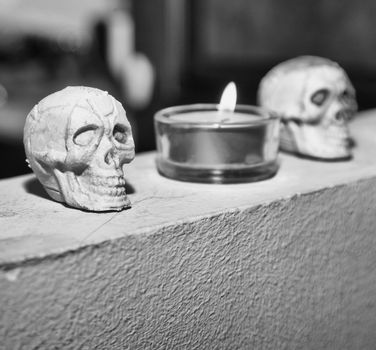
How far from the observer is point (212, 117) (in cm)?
89

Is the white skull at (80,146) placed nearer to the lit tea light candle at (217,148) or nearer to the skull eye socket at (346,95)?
the lit tea light candle at (217,148)

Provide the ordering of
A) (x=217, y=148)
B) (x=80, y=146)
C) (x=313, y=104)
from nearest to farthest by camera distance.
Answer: (x=80, y=146), (x=217, y=148), (x=313, y=104)

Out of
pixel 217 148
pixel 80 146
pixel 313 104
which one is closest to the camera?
pixel 80 146

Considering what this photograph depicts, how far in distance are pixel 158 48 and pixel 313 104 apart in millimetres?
2320

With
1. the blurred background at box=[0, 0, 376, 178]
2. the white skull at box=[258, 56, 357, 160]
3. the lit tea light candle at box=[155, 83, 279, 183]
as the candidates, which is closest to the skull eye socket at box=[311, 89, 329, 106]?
the white skull at box=[258, 56, 357, 160]

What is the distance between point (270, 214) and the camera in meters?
0.73

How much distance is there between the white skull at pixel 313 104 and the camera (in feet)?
3.01

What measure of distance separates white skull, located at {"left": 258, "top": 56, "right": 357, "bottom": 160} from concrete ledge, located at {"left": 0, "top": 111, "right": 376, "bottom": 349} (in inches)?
1.5

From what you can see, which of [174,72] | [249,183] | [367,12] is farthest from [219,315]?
[174,72]

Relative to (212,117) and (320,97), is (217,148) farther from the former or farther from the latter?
(320,97)

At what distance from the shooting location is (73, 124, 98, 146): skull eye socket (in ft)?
2.18

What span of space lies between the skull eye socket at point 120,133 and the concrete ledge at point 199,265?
8cm

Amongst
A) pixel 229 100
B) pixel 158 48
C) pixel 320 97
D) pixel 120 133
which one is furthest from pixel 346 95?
pixel 158 48

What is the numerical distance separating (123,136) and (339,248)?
0.36 meters
